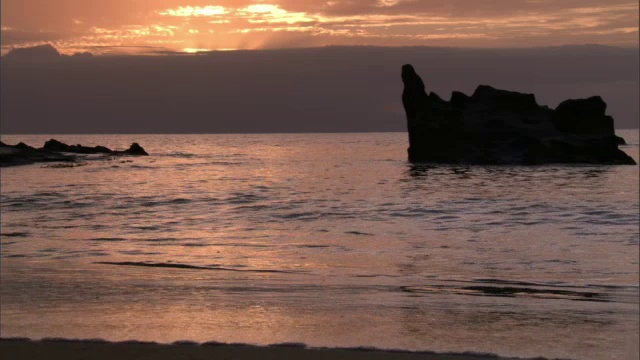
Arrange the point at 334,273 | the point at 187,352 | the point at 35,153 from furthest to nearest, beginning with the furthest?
the point at 35,153, the point at 334,273, the point at 187,352

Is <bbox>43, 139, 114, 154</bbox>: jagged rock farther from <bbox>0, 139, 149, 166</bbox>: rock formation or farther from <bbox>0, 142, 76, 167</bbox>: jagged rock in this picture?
<bbox>0, 142, 76, 167</bbox>: jagged rock

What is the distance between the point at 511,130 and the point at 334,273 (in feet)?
181

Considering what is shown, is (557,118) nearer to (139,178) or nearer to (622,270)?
(139,178)

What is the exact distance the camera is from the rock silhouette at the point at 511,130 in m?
62.7

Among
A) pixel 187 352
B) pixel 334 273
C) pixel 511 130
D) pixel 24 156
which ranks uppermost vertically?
pixel 187 352

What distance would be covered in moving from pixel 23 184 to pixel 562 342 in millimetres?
34030

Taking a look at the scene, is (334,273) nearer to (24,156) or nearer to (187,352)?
(187,352)

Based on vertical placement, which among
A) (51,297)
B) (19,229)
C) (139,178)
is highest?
(51,297)

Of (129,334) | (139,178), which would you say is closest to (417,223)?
(129,334)

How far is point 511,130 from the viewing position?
64.2 m

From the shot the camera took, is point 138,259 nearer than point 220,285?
No

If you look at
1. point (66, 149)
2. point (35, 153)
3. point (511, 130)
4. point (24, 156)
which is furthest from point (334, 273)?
point (66, 149)

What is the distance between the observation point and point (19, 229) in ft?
61.0

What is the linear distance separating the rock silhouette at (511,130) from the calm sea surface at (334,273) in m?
36.3
